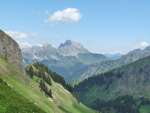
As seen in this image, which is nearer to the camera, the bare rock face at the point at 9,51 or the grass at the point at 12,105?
the grass at the point at 12,105

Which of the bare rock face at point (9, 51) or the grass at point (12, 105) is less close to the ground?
the bare rock face at point (9, 51)

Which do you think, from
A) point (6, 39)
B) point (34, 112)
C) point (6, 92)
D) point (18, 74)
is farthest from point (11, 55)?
point (34, 112)

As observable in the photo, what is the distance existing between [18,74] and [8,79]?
47.1ft

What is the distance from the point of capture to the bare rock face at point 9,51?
16599 centimetres

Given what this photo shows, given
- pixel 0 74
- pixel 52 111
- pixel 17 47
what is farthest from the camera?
pixel 17 47

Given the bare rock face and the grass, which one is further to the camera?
the bare rock face

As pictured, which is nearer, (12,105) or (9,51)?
(12,105)

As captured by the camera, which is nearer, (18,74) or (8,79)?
(8,79)

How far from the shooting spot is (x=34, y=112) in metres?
66.4

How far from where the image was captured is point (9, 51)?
17038cm

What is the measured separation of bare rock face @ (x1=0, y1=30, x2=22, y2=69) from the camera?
165988 millimetres

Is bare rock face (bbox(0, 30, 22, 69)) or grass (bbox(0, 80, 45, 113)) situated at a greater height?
bare rock face (bbox(0, 30, 22, 69))

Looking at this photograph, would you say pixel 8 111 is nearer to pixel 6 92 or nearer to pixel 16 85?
pixel 6 92

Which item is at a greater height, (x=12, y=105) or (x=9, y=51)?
(x=9, y=51)
